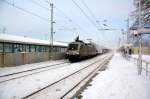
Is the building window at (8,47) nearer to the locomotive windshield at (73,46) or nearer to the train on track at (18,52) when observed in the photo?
the train on track at (18,52)

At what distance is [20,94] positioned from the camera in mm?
10164

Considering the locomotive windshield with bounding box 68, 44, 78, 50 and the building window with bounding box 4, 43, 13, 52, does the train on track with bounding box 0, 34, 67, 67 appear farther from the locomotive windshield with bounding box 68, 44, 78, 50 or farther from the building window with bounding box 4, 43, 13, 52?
the locomotive windshield with bounding box 68, 44, 78, 50

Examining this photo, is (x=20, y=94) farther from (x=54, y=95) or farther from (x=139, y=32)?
(x=139, y=32)

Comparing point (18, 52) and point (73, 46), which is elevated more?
point (73, 46)

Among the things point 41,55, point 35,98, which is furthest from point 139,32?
point 41,55

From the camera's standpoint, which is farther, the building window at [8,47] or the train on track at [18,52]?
the building window at [8,47]

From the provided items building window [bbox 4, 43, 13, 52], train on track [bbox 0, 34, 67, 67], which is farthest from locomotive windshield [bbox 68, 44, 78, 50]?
building window [bbox 4, 43, 13, 52]

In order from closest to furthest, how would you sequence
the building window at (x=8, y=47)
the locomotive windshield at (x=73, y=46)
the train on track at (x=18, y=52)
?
the train on track at (x=18, y=52) < the building window at (x=8, y=47) < the locomotive windshield at (x=73, y=46)

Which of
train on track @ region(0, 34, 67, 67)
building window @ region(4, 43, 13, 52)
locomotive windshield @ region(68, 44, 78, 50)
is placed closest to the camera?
train on track @ region(0, 34, 67, 67)

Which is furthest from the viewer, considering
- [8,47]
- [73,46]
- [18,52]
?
[73,46]

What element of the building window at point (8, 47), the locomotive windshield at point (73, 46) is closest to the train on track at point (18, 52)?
the building window at point (8, 47)

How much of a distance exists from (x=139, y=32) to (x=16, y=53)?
551 inches

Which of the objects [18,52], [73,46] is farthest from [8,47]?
[73,46]

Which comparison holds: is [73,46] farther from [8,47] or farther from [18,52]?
[8,47]
